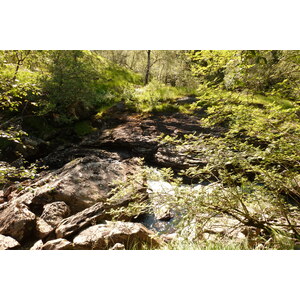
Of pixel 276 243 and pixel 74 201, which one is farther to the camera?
pixel 74 201

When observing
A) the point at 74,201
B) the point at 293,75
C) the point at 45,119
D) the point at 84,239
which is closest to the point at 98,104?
the point at 45,119

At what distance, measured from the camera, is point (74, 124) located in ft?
27.3

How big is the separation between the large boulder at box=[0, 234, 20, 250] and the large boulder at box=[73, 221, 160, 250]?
44.6 inches

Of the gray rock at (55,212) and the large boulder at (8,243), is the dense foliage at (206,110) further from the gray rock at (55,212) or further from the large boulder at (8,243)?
the large boulder at (8,243)

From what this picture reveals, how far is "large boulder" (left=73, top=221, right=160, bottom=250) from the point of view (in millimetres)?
2986

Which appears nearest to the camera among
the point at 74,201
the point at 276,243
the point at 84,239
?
the point at 276,243

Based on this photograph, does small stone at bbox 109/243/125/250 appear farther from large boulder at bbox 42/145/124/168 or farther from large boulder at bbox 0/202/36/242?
large boulder at bbox 42/145/124/168

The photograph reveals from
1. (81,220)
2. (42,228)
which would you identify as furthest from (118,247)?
(42,228)

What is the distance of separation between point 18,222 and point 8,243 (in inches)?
15.3

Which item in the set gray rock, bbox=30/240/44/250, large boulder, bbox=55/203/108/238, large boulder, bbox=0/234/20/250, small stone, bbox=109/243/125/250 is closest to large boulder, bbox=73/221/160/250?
small stone, bbox=109/243/125/250

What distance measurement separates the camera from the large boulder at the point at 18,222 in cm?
350

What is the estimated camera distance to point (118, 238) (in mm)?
2996

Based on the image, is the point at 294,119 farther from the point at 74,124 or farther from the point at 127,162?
the point at 74,124
